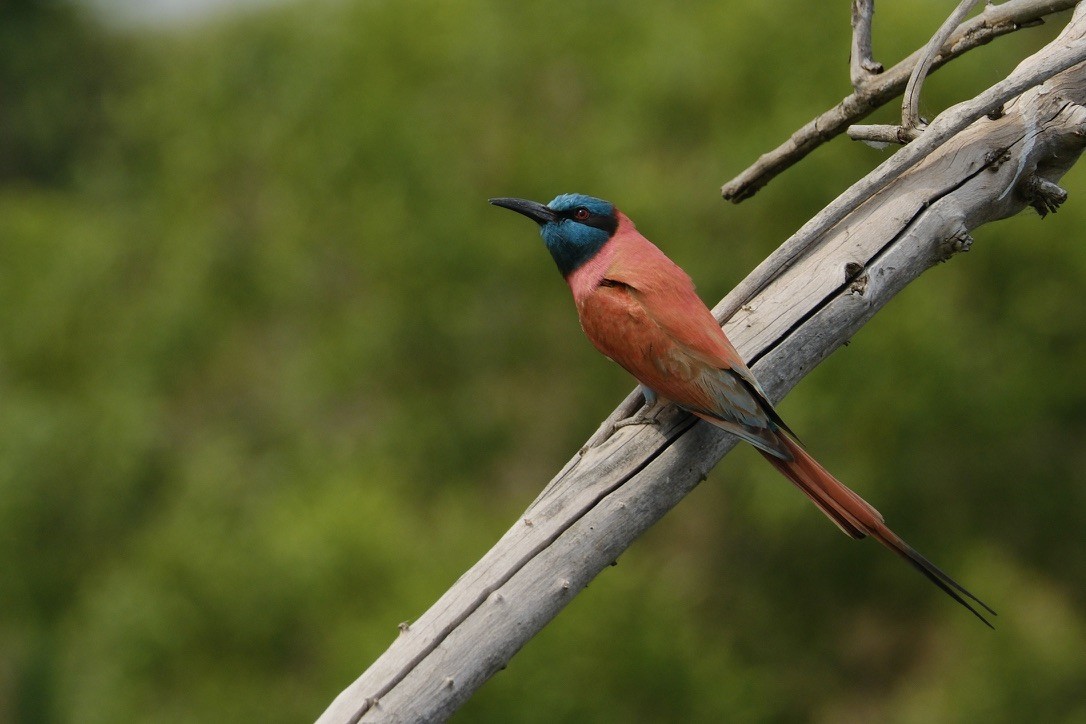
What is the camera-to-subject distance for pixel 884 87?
2.05m

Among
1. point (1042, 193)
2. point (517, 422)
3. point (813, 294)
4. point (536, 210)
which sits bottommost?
point (517, 422)

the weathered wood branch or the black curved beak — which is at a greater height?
the black curved beak

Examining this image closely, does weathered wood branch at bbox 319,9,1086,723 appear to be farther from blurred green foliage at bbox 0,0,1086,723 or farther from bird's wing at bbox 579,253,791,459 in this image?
blurred green foliage at bbox 0,0,1086,723

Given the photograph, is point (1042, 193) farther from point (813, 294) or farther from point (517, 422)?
point (517, 422)

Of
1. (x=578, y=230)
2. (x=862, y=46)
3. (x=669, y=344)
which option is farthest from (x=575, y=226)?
(x=862, y=46)

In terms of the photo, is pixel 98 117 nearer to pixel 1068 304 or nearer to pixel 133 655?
pixel 133 655

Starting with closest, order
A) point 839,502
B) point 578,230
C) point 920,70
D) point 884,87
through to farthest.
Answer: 1. point 839,502
2. point 920,70
3. point 884,87
4. point 578,230

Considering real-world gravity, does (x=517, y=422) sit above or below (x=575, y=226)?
below

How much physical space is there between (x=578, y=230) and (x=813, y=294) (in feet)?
2.23

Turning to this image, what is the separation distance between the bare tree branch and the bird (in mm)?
249

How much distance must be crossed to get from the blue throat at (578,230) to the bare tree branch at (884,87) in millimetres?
295

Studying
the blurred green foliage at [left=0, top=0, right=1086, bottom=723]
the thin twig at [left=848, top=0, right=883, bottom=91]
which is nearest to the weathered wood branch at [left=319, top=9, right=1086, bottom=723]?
the thin twig at [left=848, top=0, right=883, bottom=91]

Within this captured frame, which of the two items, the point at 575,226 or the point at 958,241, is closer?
the point at 958,241

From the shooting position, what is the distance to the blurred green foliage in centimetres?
537
